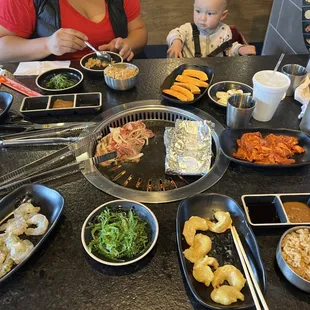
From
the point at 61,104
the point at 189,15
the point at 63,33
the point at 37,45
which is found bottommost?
the point at 189,15

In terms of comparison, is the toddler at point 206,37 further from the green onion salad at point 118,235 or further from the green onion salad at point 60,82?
the green onion salad at point 118,235

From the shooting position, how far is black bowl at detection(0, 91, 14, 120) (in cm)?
168

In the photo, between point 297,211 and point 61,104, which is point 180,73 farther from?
point 297,211

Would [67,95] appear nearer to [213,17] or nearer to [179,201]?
[179,201]

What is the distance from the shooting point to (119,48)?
7.29 ft

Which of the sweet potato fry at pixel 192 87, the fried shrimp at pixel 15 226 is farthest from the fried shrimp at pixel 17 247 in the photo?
the sweet potato fry at pixel 192 87

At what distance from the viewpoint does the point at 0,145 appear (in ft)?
5.15

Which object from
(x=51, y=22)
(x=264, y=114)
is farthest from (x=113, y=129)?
(x=51, y=22)

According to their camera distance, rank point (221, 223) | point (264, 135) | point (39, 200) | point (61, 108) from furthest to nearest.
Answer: point (61, 108) → point (264, 135) → point (39, 200) → point (221, 223)

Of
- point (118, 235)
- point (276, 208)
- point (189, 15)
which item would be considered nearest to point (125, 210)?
point (118, 235)

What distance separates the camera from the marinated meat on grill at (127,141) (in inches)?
62.4

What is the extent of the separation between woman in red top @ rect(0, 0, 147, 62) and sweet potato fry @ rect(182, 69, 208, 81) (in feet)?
1.61

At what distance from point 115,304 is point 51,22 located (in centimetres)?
198

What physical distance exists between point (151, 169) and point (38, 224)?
581 mm
